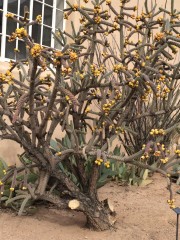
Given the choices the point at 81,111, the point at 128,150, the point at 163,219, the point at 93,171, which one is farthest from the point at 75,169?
the point at 128,150

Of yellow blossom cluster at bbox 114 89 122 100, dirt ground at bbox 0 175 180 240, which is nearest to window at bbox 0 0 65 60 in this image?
yellow blossom cluster at bbox 114 89 122 100

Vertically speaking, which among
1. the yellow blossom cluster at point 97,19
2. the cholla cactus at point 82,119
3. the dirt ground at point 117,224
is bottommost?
the dirt ground at point 117,224

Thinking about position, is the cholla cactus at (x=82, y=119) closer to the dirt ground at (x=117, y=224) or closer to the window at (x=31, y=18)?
the dirt ground at (x=117, y=224)

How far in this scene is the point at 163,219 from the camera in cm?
466

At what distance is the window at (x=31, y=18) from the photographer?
6.05 m

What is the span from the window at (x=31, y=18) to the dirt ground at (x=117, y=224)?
2542mm

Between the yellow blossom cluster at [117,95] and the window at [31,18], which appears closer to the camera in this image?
the yellow blossom cluster at [117,95]

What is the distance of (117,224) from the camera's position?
4.43 metres

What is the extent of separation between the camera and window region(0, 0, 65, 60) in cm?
605

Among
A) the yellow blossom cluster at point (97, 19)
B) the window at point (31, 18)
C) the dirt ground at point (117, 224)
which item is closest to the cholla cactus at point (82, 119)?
the yellow blossom cluster at point (97, 19)

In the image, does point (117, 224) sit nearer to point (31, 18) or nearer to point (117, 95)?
point (117, 95)

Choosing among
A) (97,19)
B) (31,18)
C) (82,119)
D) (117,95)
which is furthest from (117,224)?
(31,18)

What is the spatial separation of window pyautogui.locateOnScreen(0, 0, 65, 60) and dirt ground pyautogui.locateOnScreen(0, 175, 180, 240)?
2.54 m

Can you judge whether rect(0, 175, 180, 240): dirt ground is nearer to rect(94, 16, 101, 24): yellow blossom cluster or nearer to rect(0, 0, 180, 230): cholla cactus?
rect(0, 0, 180, 230): cholla cactus
